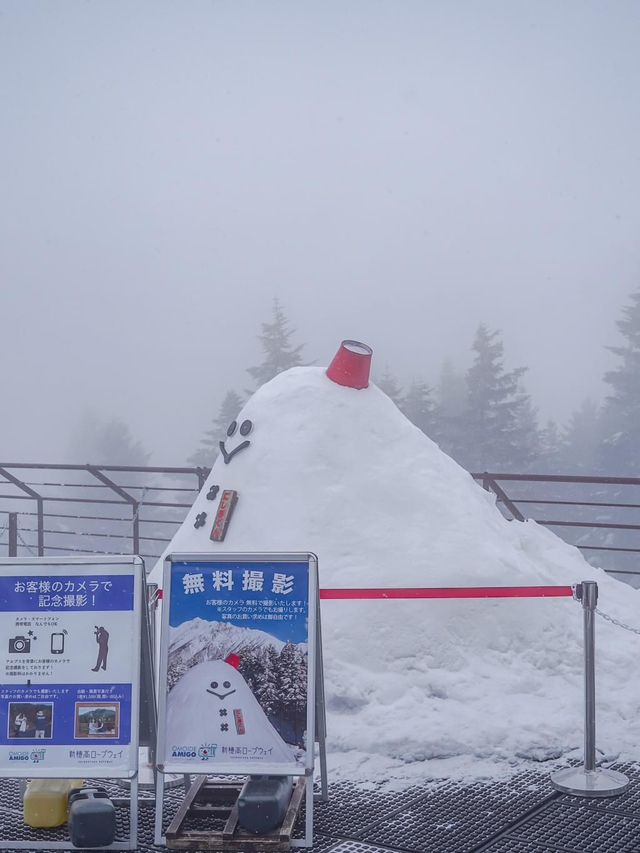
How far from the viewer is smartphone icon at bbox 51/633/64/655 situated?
425 centimetres

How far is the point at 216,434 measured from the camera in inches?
2028

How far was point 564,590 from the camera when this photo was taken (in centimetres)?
503

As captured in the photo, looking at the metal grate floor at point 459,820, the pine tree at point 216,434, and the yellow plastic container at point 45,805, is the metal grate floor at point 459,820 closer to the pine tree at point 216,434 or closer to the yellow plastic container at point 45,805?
the yellow plastic container at point 45,805

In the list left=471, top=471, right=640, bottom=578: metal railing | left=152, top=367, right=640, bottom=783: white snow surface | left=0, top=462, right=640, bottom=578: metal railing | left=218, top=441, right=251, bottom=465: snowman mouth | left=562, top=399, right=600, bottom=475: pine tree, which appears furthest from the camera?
left=562, top=399, right=600, bottom=475: pine tree

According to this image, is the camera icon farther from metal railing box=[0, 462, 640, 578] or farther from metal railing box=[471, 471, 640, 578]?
metal railing box=[471, 471, 640, 578]

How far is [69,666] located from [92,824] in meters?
0.68

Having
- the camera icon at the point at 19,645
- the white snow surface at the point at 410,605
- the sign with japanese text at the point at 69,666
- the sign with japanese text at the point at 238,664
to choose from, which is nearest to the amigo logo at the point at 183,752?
the sign with japanese text at the point at 238,664

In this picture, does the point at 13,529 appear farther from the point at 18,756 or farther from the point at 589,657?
the point at 589,657

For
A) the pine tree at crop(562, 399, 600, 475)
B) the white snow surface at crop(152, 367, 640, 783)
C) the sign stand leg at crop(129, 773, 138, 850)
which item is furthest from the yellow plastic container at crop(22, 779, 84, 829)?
the pine tree at crop(562, 399, 600, 475)

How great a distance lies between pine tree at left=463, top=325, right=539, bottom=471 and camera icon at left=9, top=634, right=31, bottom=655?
44.1 metres

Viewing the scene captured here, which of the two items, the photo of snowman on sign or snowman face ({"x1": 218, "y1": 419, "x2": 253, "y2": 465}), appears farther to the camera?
snowman face ({"x1": 218, "y1": 419, "x2": 253, "y2": 465})

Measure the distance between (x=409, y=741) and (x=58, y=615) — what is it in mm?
2078

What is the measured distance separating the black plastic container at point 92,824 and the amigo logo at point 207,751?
0.43 meters

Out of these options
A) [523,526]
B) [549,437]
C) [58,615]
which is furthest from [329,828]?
[549,437]
